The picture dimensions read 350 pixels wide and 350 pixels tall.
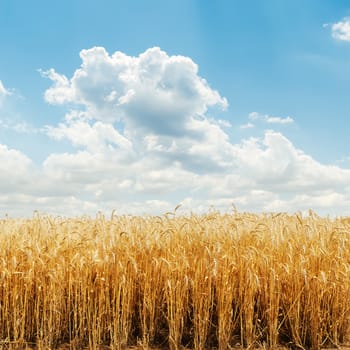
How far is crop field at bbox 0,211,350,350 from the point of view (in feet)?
21.0

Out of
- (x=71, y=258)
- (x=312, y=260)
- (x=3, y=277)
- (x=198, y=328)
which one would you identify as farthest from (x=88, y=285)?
(x=312, y=260)

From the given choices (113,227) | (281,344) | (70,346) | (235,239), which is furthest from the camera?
(113,227)

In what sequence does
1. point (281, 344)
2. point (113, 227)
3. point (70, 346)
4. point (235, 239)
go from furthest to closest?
point (113, 227)
point (235, 239)
point (281, 344)
point (70, 346)

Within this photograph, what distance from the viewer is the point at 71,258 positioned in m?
6.87

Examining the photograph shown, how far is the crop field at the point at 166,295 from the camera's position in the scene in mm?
6398

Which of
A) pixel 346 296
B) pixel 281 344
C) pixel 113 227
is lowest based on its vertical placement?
pixel 281 344

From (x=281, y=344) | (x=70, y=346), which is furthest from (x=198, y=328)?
(x=70, y=346)

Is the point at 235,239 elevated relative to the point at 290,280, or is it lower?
elevated

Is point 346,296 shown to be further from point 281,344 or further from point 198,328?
point 198,328

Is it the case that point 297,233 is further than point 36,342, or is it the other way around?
point 297,233

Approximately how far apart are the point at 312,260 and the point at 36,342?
442cm

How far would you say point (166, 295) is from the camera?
6539 millimetres

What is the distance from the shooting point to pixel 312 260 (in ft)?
23.5

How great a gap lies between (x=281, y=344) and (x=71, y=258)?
11.3 feet
